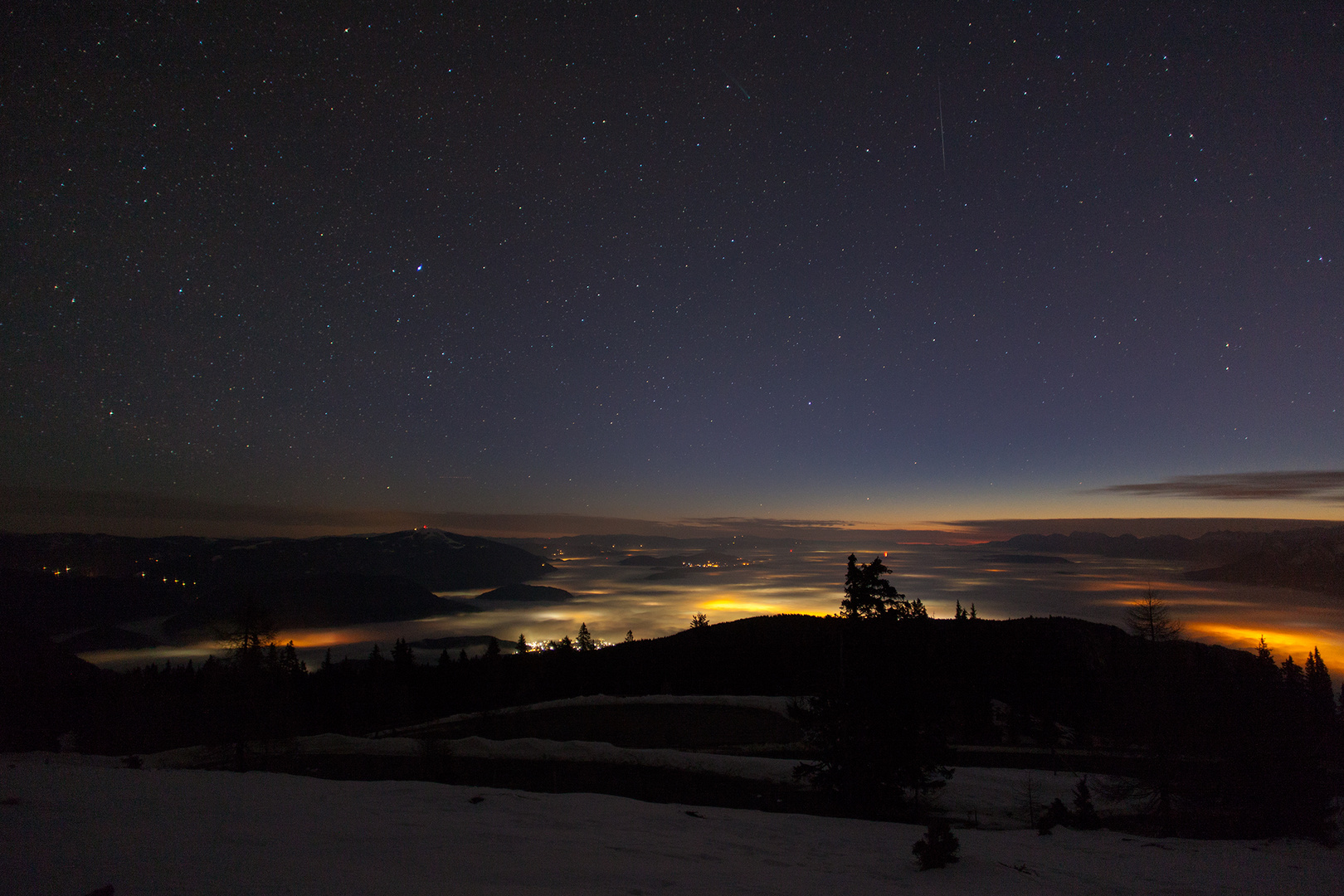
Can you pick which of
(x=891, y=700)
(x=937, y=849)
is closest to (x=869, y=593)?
A: (x=891, y=700)

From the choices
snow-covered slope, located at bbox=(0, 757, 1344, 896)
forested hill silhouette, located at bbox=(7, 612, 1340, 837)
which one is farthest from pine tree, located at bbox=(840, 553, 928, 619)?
snow-covered slope, located at bbox=(0, 757, 1344, 896)

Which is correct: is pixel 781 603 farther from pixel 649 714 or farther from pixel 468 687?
pixel 649 714

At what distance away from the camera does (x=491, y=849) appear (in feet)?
29.7

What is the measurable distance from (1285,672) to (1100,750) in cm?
2964

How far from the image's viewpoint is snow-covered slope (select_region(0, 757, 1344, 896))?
6.80 m

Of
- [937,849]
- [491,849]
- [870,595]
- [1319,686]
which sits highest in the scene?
[870,595]

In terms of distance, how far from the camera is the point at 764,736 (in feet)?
115

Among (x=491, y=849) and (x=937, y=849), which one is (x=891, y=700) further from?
(x=491, y=849)

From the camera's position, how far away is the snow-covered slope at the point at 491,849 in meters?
6.80

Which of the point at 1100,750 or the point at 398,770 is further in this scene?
the point at 1100,750

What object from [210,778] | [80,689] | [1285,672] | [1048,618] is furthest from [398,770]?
[1048,618]

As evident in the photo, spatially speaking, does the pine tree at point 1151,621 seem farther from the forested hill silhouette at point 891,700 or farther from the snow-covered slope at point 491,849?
the snow-covered slope at point 491,849

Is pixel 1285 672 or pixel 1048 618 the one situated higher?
pixel 1285 672

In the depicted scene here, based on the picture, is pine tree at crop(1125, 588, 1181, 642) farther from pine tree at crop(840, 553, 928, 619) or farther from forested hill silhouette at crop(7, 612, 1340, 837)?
pine tree at crop(840, 553, 928, 619)
